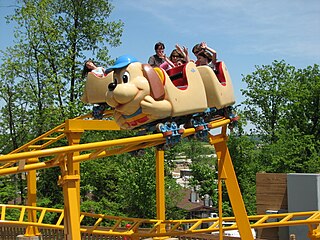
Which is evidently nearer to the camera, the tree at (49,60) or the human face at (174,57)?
the human face at (174,57)

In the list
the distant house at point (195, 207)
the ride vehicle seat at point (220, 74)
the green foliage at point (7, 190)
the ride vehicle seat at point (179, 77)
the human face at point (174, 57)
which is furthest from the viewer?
the distant house at point (195, 207)

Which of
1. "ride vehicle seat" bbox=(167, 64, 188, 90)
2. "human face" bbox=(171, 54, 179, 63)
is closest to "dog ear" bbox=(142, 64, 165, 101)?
"ride vehicle seat" bbox=(167, 64, 188, 90)

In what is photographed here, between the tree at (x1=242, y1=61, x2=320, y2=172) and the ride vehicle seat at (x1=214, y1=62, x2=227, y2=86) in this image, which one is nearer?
the ride vehicle seat at (x1=214, y1=62, x2=227, y2=86)

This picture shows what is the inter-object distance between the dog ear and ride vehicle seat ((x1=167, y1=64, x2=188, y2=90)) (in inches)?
13.0

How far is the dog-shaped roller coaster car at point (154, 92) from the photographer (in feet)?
17.1

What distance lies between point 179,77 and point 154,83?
21.6 inches

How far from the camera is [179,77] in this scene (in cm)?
573

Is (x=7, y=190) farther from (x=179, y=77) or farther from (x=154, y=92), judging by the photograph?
(x=154, y=92)

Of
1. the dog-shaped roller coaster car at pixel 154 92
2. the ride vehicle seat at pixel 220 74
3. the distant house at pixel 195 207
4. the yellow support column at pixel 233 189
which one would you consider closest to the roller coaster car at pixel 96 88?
the dog-shaped roller coaster car at pixel 154 92

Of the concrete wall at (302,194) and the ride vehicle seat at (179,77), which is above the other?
the ride vehicle seat at (179,77)

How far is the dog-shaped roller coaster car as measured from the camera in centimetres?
521

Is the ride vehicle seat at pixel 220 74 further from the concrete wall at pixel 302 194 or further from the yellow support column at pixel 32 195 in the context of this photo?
the concrete wall at pixel 302 194

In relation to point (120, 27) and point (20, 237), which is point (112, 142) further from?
point (120, 27)

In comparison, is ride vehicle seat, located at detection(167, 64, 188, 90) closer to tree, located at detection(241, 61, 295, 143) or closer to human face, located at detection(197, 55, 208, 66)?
human face, located at detection(197, 55, 208, 66)
